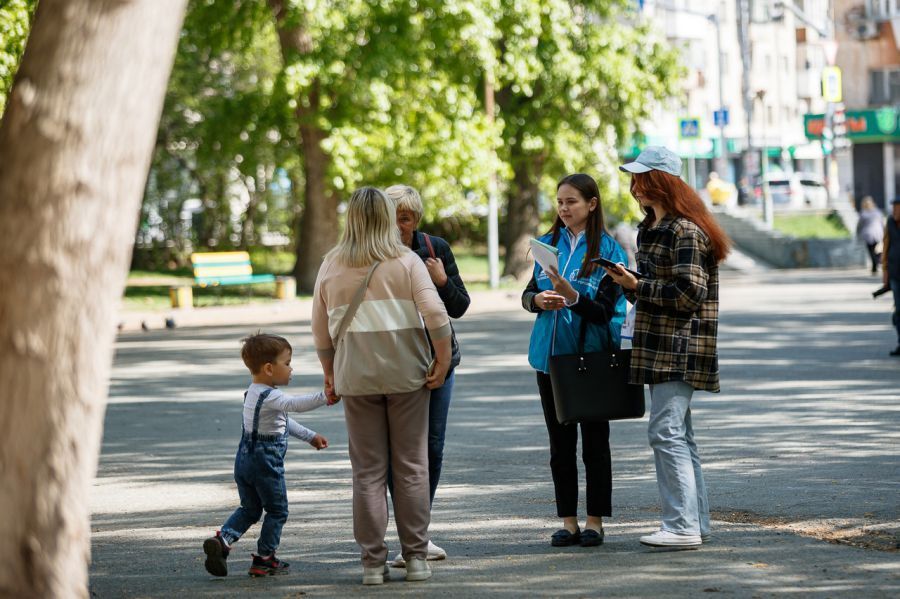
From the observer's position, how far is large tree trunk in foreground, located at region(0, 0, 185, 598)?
4125mm

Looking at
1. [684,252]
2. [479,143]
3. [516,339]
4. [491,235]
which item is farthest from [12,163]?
[491,235]

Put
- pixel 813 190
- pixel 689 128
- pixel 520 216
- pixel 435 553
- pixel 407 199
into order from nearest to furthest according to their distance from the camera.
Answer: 1. pixel 435 553
2. pixel 407 199
3. pixel 520 216
4. pixel 689 128
5. pixel 813 190

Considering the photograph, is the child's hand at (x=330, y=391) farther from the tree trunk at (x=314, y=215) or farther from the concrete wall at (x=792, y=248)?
the concrete wall at (x=792, y=248)

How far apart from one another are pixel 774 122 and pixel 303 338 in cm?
6401

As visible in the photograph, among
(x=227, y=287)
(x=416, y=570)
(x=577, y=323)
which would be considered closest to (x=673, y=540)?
(x=577, y=323)

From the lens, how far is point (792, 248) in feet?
144

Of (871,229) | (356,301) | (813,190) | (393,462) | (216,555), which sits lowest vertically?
(216,555)

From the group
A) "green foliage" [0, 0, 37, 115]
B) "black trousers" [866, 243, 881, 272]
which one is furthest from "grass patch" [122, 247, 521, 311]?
"green foliage" [0, 0, 37, 115]

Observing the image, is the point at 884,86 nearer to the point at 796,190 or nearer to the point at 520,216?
the point at 796,190

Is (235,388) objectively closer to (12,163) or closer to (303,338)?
(303,338)

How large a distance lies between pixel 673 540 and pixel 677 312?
105 centimetres

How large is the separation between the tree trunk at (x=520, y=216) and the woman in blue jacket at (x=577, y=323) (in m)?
31.0

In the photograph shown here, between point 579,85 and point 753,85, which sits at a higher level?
point 753,85

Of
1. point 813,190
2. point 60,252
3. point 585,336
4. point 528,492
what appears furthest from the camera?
point 813,190
